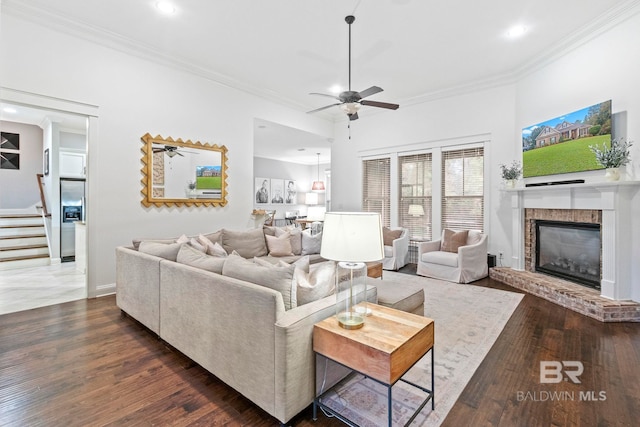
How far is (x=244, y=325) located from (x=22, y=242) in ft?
22.6

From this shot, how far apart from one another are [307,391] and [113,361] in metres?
1.68

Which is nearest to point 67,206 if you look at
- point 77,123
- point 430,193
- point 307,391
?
point 77,123

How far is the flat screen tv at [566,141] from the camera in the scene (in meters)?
3.75

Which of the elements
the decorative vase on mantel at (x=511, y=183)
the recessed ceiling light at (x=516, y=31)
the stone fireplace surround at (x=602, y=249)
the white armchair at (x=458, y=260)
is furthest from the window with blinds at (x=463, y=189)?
the recessed ceiling light at (x=516, y=31)

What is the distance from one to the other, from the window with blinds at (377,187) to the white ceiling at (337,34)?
204cm

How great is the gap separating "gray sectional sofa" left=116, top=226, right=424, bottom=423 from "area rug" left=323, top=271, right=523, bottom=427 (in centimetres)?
35

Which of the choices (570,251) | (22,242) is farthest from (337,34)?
(22,242)

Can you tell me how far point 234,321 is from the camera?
1871 mm

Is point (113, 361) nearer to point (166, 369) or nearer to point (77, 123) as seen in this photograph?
point (166, 369)

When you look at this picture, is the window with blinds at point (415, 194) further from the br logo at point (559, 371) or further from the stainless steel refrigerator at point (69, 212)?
the stainless steel refrigerator at point (69, 212)

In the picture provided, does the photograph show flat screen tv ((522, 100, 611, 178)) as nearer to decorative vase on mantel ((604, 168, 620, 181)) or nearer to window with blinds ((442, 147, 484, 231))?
decorative vase on mantel ((604, 168, 620, 181))

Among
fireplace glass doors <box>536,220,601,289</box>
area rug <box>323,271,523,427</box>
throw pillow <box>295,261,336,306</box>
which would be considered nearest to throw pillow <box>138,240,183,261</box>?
throw pillow <box>295,261,336,306</box>

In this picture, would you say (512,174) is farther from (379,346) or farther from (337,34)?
(379,346)

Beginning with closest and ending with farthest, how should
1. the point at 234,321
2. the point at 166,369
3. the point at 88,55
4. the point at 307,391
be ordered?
1. the point at 307,391
2. the point at 234,321
3. the point at 166,369
4. the point at 88,55
